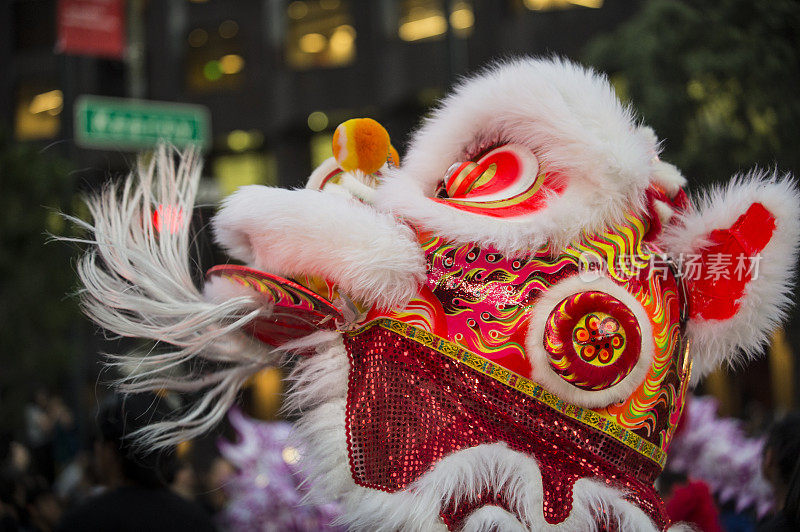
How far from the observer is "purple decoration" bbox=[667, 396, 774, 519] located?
4.05 metres

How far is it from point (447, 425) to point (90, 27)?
21.9ft

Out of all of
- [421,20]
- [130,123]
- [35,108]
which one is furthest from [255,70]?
[130,123]

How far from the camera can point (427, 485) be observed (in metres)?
1.43

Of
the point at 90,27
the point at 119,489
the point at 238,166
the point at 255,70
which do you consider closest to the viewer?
the point at 119,489

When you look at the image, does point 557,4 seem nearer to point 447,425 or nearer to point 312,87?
point 312,87

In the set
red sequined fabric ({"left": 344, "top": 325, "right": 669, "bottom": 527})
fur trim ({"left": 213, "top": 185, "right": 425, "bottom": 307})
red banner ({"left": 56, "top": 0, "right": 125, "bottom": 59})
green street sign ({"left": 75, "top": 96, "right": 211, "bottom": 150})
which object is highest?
Answer: red banner ({"left": 56, "top": 0, "right": 125, "bottom": 59})

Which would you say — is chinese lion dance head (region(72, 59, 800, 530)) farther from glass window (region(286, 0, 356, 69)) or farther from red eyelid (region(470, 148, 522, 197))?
glass window (region(286, 0, 356, 69))

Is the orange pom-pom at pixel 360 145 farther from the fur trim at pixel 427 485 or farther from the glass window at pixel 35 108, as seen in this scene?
the glass window at pixel 35 108

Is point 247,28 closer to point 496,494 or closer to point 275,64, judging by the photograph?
point 275,64

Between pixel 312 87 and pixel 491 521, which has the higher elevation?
pixel 312 87

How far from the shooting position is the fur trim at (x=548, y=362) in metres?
1.53

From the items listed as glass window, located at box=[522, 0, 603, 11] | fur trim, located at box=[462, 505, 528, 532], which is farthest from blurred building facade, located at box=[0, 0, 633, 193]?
fur trim, located at box=[462, 505, 528, 532]

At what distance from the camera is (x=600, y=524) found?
1.49 meters

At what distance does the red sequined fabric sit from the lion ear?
37cm
